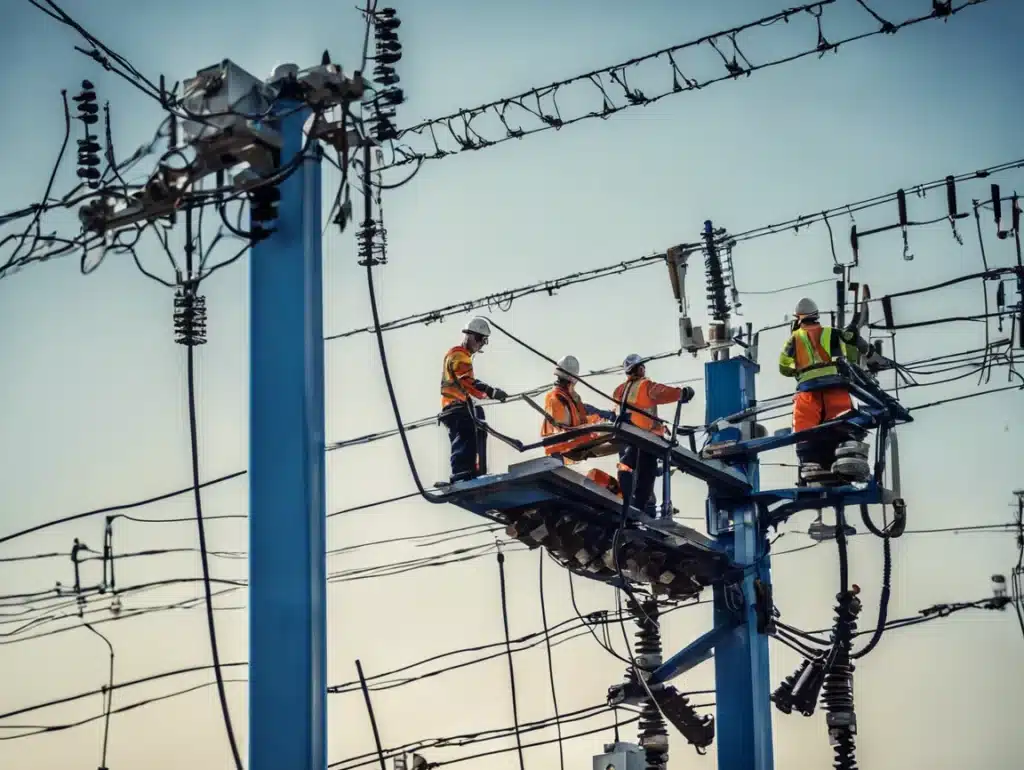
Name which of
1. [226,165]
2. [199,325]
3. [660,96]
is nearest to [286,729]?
[226,165]

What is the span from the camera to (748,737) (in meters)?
22.0

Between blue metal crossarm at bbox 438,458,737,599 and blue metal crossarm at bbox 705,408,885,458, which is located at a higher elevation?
blue metal crossarm at bbox 705,408,885,458

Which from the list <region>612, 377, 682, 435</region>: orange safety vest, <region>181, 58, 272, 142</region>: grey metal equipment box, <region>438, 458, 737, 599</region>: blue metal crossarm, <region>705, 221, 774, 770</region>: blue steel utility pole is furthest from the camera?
<region>705, 221, 774, 770</region>: blue steel utility pole

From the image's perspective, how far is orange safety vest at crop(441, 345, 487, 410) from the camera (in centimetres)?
1952

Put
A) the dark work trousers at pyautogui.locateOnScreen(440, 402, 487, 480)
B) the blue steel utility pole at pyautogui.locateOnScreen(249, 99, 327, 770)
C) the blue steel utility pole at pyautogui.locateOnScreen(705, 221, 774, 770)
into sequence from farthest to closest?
1. the blue steel utility pole at pyautogui.locateOnScreen(705, 221, 774, 770)
2. the dark work trousers at pyautogui.locateOnScreen(440, 402, 487, 480)
3. the blue steel utility pole at pyautogui.locateOnScreen(249, 99, 327, 770)

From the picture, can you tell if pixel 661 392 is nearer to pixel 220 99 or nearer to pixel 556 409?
pixel 556 409

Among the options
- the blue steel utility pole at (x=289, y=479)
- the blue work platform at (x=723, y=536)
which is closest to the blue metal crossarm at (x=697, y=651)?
the blue work platform at (x=723, y=536)

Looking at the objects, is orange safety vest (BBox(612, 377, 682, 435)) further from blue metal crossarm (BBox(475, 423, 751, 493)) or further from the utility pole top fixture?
the utility pole top fixture

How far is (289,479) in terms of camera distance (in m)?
14.0

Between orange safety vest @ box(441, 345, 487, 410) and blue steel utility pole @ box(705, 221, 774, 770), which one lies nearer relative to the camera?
orange safety vest @ box(441, 345, 487, 410)

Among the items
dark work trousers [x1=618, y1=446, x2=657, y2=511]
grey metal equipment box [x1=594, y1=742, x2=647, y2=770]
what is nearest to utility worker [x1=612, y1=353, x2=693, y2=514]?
dark work trousers [x1=618, y1=446, x2=657, y2=511]

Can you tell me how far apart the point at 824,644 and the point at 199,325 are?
7886 millimetres

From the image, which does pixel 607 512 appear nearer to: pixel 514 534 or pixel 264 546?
pixel 514 534

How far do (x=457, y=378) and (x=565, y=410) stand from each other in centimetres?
183
